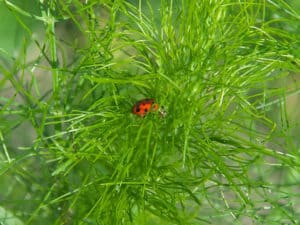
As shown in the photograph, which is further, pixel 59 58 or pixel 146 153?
pixel 59 58

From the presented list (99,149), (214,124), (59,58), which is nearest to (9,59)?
(59,58)

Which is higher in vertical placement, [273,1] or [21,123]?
[273,1]

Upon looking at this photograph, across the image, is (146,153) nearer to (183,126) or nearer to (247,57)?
(183,126)

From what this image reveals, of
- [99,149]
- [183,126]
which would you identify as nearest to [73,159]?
[99,149]

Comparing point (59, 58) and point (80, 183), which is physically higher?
point (59, 58)

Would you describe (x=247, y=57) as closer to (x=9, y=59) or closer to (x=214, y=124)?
(x=214, y=124)

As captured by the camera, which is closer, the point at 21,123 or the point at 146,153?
the point at 146,153
